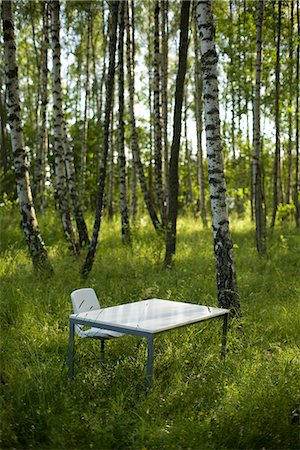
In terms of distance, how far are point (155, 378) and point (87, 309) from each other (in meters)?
1.16

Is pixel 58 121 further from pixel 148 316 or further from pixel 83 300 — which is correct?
pixel 148 316

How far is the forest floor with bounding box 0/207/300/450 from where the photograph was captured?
4.02m

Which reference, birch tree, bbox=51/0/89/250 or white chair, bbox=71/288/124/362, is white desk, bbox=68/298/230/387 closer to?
white chair, bbox=71/288/124/362

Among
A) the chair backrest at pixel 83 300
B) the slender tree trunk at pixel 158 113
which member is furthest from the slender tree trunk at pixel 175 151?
the chair backrest at pixel 83 300

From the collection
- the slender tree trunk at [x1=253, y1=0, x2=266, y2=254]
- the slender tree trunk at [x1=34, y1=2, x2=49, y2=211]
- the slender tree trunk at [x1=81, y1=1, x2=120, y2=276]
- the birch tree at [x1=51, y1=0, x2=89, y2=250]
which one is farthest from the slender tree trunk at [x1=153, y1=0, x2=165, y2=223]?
the slender tree trunk at [x1=81, y1=1, x2=120, y2=276]

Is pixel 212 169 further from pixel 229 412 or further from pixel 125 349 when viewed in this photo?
pixel 229 412

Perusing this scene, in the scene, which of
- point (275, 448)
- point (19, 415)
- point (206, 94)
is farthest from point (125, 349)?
point (206, 94)

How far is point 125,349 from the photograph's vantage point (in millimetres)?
5715

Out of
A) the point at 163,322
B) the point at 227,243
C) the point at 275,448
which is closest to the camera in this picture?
the point at 275,448

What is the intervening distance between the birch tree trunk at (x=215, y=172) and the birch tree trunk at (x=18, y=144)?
132 inches

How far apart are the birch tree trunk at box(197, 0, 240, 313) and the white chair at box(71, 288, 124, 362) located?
1.63 meters

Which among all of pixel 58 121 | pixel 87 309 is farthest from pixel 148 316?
pixel 58 121

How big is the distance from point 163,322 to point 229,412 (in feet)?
2.86

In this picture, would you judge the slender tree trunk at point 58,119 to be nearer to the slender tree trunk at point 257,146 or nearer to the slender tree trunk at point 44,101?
the slender tree trunk at point 44,101
